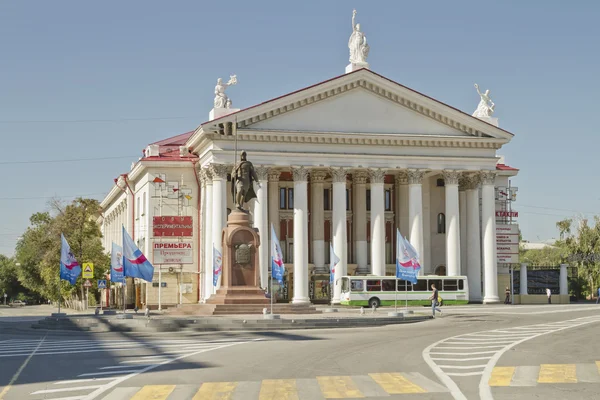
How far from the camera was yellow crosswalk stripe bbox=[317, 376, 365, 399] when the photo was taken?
1559cm

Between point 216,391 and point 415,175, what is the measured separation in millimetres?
57137

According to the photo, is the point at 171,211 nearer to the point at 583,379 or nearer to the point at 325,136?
the point at 325,136

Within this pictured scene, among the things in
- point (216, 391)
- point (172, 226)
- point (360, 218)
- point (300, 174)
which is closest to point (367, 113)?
point (300, 174)

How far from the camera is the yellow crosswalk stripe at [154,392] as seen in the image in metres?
15.6

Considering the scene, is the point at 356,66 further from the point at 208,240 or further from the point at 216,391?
the point at 216,391

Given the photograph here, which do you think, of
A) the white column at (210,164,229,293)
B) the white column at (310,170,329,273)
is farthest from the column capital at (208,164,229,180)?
the white column at (310,170,329,273)

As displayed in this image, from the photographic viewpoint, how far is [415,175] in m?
72.2

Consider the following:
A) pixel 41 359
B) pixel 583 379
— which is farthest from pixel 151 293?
pixel 583 379

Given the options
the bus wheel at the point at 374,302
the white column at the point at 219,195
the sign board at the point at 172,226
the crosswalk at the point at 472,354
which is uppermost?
the white column at the point at 219,195

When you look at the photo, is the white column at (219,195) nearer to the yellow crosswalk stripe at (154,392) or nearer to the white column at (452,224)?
the white column at (452,224)

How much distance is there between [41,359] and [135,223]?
59.4 m

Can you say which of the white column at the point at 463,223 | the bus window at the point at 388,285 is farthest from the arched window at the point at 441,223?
the bus window at the point at 388,285

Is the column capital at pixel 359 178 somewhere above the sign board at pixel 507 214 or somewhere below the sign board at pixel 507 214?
above

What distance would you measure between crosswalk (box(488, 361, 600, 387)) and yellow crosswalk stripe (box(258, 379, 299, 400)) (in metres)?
3.67
